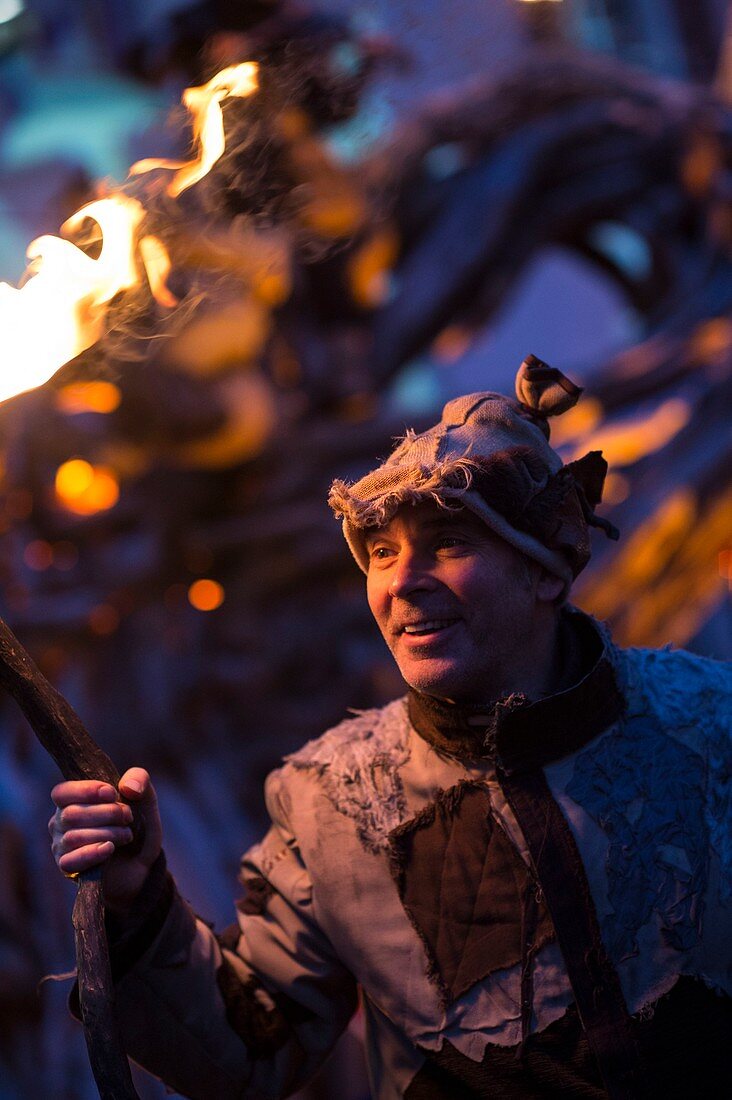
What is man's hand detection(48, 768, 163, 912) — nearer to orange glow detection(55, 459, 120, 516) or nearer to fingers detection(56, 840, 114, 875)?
fingers detection(56, 840, 114, 875)

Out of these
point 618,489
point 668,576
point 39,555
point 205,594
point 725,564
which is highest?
point 39,555

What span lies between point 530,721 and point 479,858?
0.19 meters

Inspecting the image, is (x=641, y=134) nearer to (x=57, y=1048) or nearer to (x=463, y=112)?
(x=463, y=112)

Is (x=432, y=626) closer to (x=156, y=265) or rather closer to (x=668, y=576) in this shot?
(x=156, y=265)

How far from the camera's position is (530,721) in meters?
1.36

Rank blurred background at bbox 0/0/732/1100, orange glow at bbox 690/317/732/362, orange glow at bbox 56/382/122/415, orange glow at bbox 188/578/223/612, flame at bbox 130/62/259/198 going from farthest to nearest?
1. orange glow at bbox 690/317/732/362
2. orange glow at bbox 188/578/223/612
3. orange glow at bbox 56/382/122/415
4. blurred background at bbox 0/0/732/1100
5. flame at bbox 130/62/259/198

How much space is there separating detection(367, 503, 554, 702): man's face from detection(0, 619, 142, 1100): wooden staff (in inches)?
16.7

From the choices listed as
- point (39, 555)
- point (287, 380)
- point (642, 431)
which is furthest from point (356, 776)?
point (642, 431)

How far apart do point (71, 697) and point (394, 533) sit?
2246 millimetres

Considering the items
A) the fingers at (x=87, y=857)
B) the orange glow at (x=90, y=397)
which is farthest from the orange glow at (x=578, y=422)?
the fingers at (x=87, y=857)

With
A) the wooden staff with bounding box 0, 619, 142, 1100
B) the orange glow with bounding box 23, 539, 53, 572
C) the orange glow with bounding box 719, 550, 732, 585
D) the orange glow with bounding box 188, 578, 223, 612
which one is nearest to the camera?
the wooden staff with bounding box 0, 619, 142, 1100

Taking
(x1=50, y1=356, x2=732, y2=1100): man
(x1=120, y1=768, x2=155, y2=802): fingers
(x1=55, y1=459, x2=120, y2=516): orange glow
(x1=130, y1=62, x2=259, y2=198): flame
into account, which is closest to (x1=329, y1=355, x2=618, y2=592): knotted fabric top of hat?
(x1=50, y1=356, x2=732, y2=1100): man

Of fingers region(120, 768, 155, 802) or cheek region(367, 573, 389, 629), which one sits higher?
cheek region(367, 573, 389, 629)

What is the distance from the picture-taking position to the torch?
123 cm
